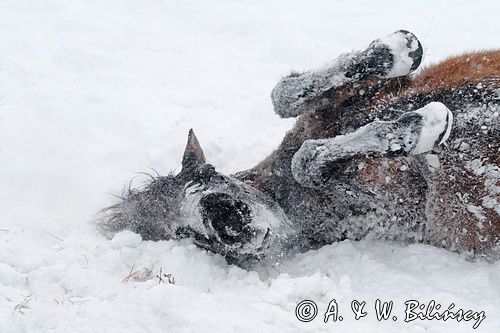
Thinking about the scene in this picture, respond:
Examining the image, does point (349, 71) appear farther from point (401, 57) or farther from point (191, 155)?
point (191, 155)

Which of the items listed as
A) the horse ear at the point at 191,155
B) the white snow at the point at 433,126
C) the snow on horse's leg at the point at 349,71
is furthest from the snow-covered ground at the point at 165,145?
the snow on horse's leg at the point at 349,71

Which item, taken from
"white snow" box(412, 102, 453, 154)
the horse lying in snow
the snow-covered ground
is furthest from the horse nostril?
"white snow" box(412, 102, 453, 154)

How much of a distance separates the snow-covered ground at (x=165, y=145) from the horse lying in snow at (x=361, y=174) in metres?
0.21

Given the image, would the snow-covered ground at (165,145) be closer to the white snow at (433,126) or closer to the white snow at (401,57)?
the white snow at (433,126)

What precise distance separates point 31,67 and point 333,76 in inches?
175

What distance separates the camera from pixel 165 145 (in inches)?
227

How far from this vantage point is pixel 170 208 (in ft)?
13.8

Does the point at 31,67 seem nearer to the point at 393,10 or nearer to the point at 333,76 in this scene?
the point at 333,76

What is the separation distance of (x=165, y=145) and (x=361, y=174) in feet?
8.55

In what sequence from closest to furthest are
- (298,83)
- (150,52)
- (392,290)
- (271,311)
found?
(271,311) → (392,290) → (298,83) → (150,52)

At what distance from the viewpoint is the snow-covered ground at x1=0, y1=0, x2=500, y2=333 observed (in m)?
2.95

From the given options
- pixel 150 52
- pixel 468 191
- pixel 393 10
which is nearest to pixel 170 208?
pixel 468 191

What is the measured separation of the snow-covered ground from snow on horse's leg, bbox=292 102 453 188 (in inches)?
27.8

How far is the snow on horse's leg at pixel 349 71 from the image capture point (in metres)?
3.77
